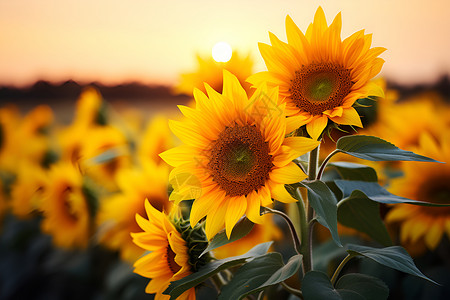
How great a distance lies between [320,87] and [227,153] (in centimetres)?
13

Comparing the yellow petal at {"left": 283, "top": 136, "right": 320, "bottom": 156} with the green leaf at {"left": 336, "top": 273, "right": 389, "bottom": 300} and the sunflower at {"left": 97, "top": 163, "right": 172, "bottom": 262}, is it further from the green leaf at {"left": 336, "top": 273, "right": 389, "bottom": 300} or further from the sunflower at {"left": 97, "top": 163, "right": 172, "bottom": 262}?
the sunflower at {"left": 97, "top": 163, "right": 172, "bottom": 262}

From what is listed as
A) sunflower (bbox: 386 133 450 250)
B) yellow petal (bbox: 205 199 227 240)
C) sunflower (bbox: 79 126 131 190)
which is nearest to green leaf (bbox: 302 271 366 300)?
yellow petal (bbox: 205 199 227 240)

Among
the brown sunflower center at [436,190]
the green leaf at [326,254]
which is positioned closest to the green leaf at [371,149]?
the green leaf at [326,254]

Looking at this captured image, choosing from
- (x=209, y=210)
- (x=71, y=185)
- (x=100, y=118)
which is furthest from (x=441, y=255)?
(x=100, y=118)

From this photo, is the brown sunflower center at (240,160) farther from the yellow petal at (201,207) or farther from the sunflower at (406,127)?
the sunflower at (406,127)

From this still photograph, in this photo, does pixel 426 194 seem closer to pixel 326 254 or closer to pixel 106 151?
pixel 326 254

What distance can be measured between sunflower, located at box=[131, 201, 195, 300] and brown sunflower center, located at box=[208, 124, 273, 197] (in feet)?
0.33

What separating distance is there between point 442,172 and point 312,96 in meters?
0.54

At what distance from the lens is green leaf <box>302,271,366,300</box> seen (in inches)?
18.6

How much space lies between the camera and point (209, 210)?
0.50m

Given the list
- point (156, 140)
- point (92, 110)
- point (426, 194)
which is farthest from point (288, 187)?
point (92, 110)

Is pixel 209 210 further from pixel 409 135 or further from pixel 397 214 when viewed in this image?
pixel 409 135

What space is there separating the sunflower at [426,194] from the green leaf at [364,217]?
285mm

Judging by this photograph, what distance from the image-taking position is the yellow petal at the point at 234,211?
48 centimetres
